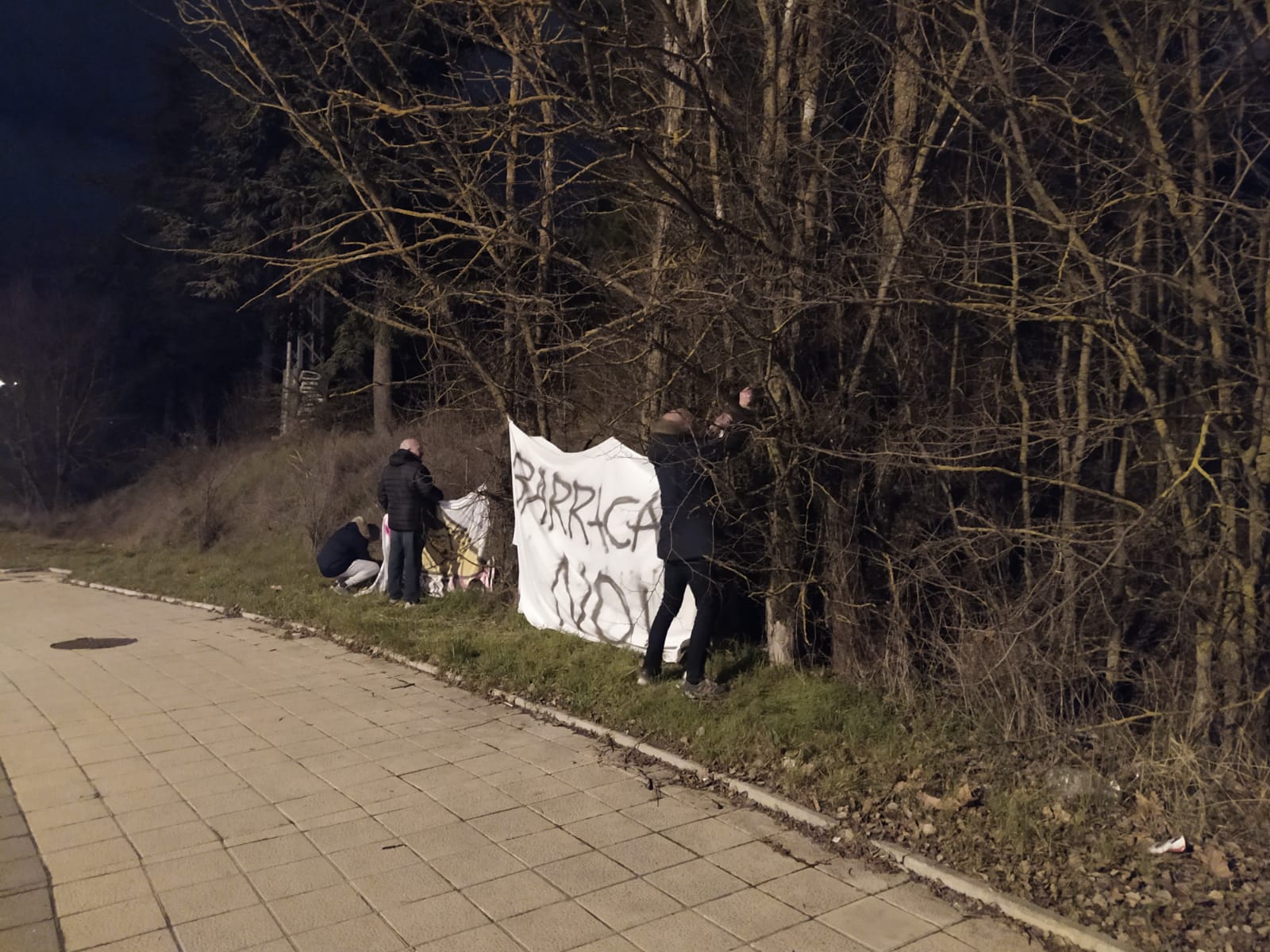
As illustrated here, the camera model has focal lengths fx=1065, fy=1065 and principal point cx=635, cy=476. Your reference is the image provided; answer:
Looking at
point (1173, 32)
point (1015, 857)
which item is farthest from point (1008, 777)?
point (1173, 32)

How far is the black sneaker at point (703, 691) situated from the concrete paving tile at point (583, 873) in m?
2.13

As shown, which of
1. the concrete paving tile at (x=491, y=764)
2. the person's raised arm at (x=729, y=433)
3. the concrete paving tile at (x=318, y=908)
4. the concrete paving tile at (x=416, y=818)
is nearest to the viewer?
the concrete paving tile at (x=318, y=908)

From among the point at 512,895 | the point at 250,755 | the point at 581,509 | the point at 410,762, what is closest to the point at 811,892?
the point at 512,895

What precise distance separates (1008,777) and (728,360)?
324cm

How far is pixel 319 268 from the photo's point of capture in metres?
8.15

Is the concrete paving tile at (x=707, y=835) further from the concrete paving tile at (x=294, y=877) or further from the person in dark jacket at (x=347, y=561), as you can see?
the person in dark jacket at (x=347, y=561)

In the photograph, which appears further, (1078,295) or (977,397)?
(977,397)

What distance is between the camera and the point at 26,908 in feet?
13.7

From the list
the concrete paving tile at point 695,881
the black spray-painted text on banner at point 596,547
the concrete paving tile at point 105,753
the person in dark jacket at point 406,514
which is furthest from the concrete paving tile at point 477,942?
the person in dark jacket at point 406,514

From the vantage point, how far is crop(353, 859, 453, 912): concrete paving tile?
4.20 meters

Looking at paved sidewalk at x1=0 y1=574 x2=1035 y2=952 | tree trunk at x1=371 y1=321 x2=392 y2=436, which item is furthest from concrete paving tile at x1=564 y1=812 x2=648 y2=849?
tree trunk at x1=371 y1=321 x2=392 y2=436

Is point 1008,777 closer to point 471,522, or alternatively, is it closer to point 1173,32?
point 1173,32

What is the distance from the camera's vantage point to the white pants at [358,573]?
1196 cm

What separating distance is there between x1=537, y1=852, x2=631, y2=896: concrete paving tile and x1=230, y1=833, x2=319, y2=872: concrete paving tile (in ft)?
3.56
